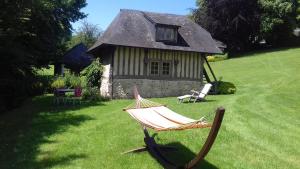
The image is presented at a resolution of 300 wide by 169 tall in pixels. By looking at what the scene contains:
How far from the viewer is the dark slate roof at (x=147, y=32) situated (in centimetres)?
2080

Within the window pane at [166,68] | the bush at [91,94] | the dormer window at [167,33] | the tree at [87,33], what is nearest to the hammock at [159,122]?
the bush at [91,94]

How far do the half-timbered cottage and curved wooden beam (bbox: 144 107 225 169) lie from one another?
1156 cm

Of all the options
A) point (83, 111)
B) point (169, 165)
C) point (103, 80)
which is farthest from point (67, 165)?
point (103, 80)

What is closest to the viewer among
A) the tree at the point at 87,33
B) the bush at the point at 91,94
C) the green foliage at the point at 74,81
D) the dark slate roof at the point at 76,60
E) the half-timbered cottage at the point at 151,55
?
the bush at the point at 91,94

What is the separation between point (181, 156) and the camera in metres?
8.91

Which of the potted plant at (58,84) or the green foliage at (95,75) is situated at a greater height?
the green foliage at (95,75)

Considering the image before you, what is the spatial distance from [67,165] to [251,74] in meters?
23.1

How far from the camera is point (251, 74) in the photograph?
2919 centimetres

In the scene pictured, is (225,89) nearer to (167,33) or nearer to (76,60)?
(167,33)

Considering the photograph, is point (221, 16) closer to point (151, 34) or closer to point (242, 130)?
point (151, 34)

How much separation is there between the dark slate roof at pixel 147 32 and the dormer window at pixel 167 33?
0.83ft

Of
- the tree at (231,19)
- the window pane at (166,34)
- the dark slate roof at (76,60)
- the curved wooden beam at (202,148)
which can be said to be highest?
the tree at (231,19)

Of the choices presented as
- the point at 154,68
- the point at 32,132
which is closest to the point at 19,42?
the point at 154,68

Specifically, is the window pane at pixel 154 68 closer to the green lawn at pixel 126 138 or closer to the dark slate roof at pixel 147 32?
the dark slate roof at pixel 147 32
